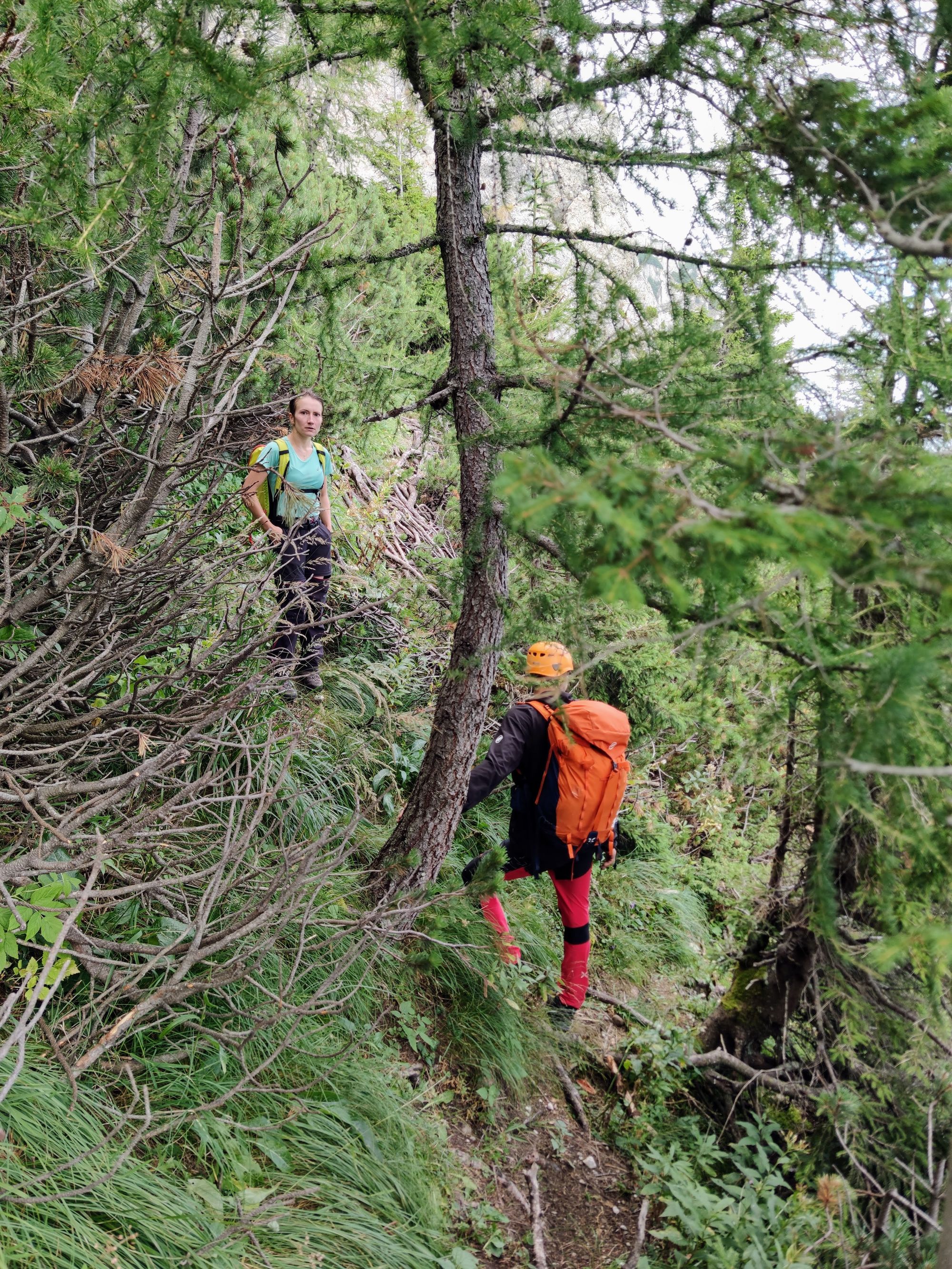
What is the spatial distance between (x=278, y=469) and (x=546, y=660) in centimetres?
207

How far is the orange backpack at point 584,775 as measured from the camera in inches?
180

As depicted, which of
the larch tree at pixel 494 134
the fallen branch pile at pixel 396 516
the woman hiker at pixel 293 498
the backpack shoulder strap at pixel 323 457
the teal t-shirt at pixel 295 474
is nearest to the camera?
the larch tree at pixel 494 134

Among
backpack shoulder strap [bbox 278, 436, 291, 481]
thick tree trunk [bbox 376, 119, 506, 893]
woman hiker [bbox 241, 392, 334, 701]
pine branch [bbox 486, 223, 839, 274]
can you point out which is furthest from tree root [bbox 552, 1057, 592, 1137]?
pine branch [bbox 486, 223, 839, 274]

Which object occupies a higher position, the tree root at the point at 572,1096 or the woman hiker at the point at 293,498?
the woman hiker at the point at 293,498

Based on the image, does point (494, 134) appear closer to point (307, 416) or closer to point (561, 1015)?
point (307, 416)

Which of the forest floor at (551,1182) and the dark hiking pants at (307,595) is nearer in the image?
the forest floor at (551,1182)

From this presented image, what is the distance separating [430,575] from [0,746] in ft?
15.8

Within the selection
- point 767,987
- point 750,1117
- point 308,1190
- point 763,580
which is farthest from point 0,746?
point 750,1117

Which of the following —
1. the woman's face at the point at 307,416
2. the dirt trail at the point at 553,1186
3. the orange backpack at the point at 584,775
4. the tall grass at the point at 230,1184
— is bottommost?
the dirt trail at the point at 553,1186

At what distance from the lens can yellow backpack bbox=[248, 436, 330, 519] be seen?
5.01 m

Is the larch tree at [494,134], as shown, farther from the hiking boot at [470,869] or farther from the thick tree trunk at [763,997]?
the thick tree trunk at [763,997]

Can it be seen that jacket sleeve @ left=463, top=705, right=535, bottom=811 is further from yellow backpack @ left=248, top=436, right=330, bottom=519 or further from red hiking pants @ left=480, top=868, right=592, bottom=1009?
yellow backpack @ left=248, top=436, right=330, bottom=519

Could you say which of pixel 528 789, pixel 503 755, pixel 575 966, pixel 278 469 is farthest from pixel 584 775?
pixel 278 469

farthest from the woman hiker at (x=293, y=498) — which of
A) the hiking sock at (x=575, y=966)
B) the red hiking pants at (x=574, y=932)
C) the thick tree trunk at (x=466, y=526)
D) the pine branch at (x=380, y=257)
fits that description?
the hiking sock at (x=575, y=966)
